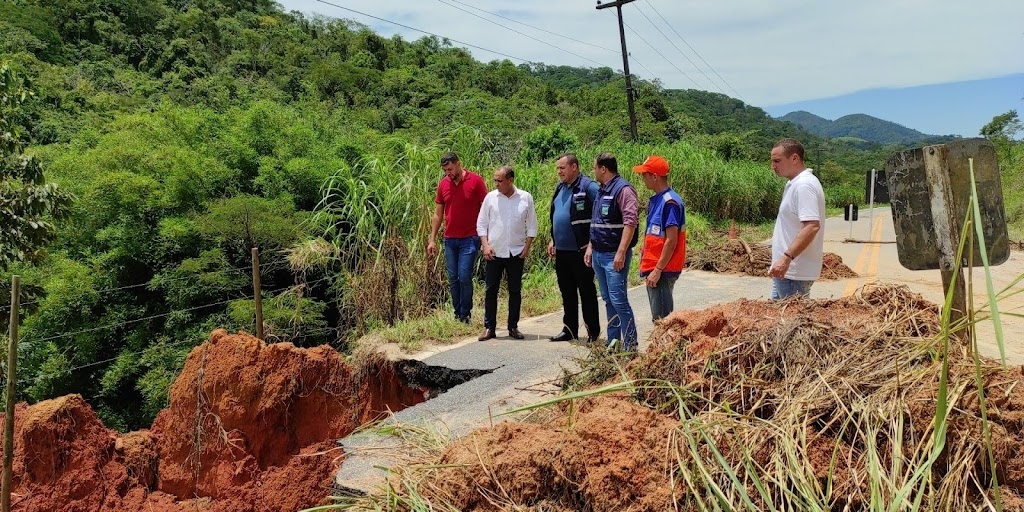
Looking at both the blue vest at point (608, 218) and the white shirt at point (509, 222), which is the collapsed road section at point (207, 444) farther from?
the blue vest at point (608, 218)

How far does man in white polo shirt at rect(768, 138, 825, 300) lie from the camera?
13.9 feet

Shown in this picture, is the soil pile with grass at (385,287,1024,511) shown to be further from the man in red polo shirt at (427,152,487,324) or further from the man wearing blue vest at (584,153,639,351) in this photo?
Answer: the man in red polo shirt at (427,152,487,324)

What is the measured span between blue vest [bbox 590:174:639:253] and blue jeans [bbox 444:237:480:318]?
1927 mm

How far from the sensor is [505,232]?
643 cm

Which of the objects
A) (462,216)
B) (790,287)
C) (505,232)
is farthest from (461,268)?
(790,287)

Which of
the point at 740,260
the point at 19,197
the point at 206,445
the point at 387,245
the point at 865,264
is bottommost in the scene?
the point at 206,445

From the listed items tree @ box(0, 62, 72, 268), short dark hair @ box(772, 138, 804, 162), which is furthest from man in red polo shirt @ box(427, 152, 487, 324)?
tree @ box(0, 62, 72, 268)

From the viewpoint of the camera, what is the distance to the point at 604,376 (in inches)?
153

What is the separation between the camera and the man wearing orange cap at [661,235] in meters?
4.86

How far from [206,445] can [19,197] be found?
13.8ft

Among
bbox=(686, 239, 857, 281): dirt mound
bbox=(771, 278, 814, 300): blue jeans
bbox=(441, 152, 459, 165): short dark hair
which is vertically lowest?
bbox=(686, 239, 857, 281): dirt mound

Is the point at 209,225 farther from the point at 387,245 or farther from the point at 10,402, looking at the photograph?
the point at 10,402

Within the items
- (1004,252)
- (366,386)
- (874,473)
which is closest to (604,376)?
(874,473)

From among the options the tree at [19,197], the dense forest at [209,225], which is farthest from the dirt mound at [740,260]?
the tree at [19,197]
